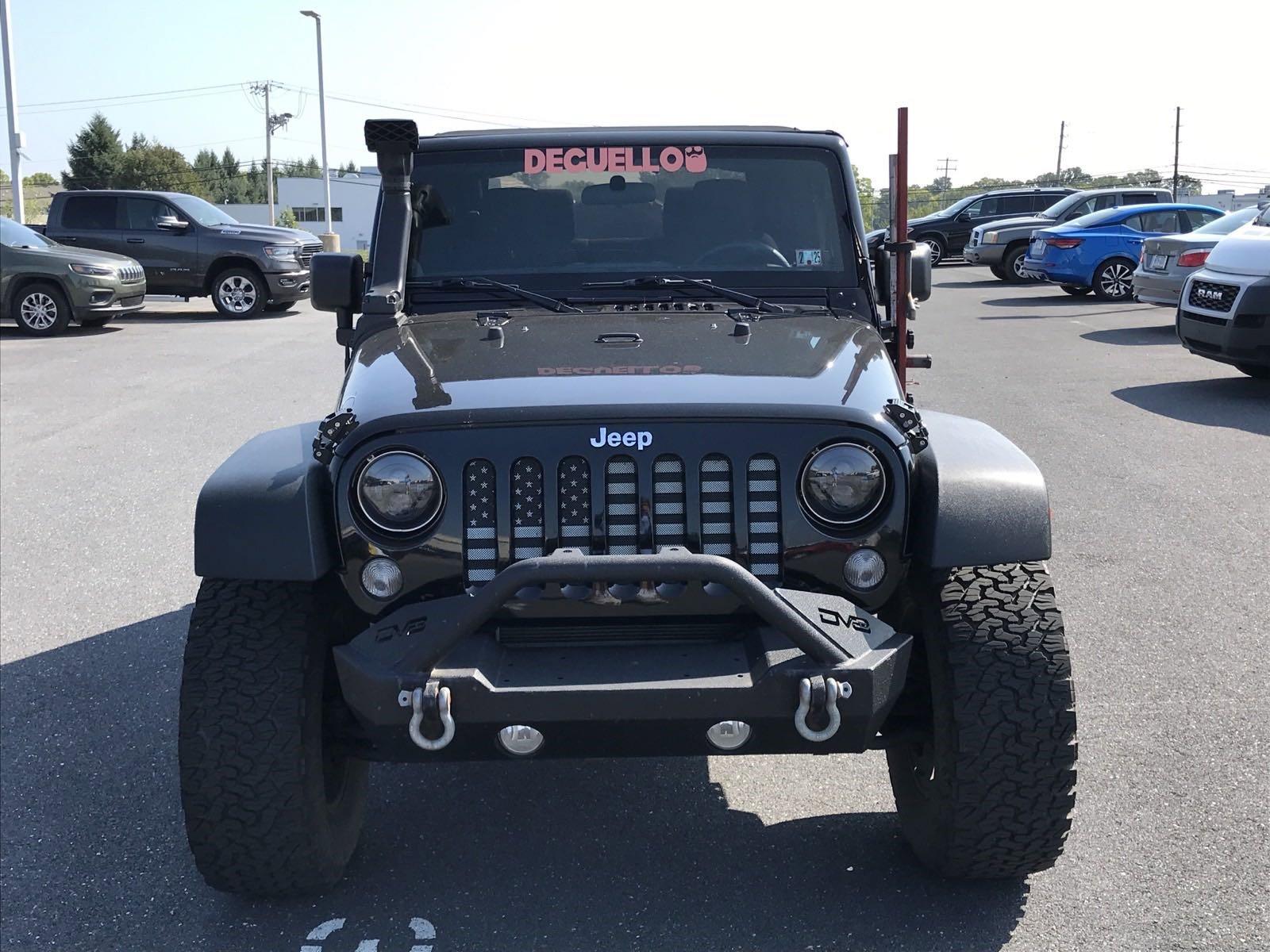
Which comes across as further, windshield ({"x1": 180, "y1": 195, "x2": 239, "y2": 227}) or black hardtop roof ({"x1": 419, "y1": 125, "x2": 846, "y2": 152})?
windshield ({"x1": 180, "y1": 195, "x2": 239, "y2": 227})

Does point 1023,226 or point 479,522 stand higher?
point 1023,226

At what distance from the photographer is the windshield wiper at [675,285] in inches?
165

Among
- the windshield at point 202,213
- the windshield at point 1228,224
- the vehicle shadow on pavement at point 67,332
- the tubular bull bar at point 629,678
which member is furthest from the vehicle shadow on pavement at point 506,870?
the windshield at point 202,213

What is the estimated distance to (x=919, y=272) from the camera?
4.40m

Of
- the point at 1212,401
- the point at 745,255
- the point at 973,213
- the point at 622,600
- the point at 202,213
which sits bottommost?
the point at 1212,401

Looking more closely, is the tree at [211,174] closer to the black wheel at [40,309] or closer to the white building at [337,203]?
the white building at [337,203]

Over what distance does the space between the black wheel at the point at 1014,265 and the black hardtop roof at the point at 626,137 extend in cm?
2200

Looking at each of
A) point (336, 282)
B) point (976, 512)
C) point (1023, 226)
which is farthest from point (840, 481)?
point (1023, 226)

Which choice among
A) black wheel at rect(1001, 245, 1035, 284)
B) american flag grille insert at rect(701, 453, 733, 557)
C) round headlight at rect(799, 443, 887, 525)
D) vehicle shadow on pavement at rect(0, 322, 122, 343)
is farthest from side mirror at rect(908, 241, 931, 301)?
black wheel at rect(1001, 245, 1035, 284)

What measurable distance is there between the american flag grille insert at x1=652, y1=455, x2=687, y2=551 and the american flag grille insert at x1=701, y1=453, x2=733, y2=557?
1.9 inches

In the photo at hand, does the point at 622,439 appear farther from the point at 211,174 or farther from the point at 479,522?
the point at 211,174

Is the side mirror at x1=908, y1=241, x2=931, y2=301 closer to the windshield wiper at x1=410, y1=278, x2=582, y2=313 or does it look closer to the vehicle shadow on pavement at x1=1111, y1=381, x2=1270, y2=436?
the windshield wiper at x1=410, y1=278, x2=582, y2=313

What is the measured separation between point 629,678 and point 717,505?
48 cm

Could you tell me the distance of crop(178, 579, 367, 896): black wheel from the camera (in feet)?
10.0
